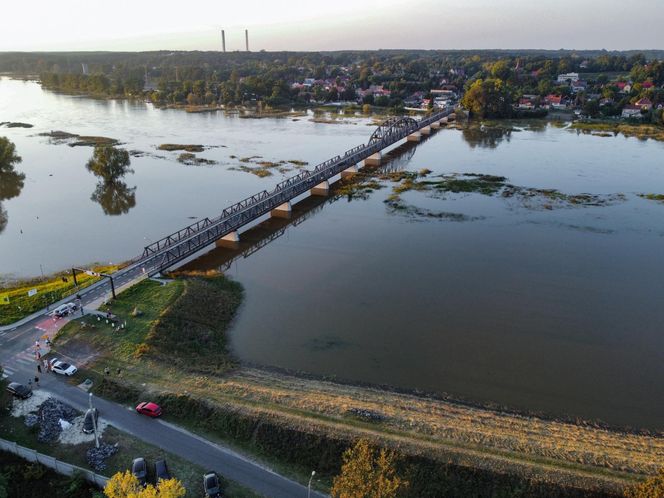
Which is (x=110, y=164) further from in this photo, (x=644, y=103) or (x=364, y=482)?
(x=644, y=103)

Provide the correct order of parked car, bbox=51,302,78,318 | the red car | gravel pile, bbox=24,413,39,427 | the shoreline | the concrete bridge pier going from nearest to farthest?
gravel pile, bbox=24,413,39,427 < the red car < the shoreline < parked car, bbox=51,302,78,318 < the concrete bridge pier

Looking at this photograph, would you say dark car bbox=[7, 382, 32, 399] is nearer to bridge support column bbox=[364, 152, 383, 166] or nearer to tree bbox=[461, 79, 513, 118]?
bridge support column bbox=[364, 152, 383, 166]

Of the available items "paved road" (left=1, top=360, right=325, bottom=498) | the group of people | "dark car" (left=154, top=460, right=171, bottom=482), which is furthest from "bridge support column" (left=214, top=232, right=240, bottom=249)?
"dark car" (left=154, top=460, right=171, bottom=482)

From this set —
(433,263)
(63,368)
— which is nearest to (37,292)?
(63,368)

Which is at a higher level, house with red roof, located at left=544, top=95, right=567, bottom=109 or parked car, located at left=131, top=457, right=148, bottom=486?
house with red roof, located at left=544, top=95, right=567, bottom=109

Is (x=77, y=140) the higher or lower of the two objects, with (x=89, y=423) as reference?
higher
